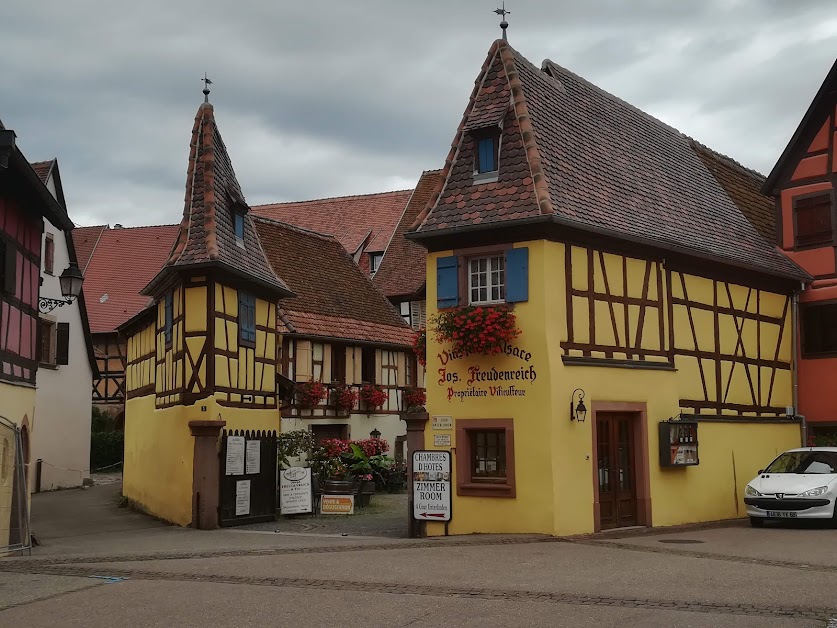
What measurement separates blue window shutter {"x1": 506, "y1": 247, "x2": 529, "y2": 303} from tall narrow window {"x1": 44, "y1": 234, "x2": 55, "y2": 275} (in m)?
17.9

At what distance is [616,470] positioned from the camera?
752 inches

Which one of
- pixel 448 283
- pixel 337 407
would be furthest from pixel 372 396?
pixel 448 283

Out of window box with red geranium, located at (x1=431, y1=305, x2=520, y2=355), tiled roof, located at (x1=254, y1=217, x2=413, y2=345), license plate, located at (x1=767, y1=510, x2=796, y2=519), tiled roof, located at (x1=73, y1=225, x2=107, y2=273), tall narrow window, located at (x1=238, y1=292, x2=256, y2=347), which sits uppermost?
tiled roof, located at (x1=73, y1=225, x2=107, y2=273)

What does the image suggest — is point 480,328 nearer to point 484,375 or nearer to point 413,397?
point 484,375

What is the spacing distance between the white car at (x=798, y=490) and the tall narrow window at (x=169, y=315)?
510 inches

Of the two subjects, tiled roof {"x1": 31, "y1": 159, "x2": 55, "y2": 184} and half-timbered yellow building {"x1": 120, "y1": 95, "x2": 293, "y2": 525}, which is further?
tiled roof {"x1": 31, "y1": 159, "x2": 55, "y2": 184}

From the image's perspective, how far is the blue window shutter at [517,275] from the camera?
18109 millimetres

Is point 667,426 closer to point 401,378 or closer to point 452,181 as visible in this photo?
point 452,181

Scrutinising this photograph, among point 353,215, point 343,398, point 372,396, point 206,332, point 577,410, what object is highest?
point 353,215

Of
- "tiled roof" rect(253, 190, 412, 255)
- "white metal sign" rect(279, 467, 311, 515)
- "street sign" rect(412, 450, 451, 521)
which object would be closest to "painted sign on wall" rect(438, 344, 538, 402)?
"street sign" rect(412, 450, 451, 521)

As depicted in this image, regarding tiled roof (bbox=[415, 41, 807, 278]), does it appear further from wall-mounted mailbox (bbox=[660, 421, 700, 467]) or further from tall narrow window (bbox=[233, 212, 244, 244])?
tall narrow window (bbox=[233, 212, 244, 244])

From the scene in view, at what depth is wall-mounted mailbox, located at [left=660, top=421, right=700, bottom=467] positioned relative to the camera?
64.3 feet

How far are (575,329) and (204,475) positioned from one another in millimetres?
8200

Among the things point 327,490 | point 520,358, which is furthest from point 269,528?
point 520,358
